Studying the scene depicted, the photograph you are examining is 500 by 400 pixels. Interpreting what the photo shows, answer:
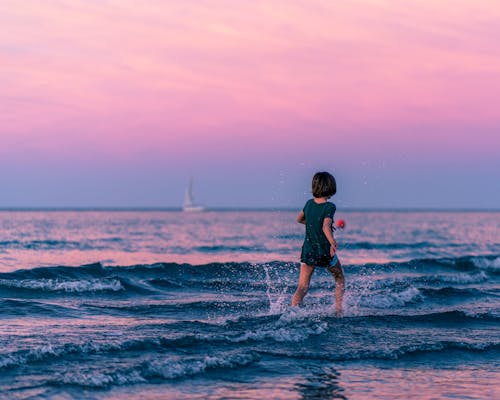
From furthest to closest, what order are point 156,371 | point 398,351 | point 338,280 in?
point 338,280, point 398,351, point 156,371

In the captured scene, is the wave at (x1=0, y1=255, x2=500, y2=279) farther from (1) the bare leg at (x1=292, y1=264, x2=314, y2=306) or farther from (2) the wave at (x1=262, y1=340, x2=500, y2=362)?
(2) the wave at (x1=262, y1=340, x2=500, y2=362)

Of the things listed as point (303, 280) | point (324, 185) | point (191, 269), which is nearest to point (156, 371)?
point (303, 280)

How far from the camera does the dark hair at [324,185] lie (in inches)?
371

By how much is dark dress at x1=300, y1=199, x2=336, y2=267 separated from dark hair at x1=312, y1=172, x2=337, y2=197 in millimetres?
148

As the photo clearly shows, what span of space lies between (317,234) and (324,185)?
2.22ft

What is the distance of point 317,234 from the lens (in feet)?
31.1

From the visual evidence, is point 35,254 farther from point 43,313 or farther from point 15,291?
point 43,313

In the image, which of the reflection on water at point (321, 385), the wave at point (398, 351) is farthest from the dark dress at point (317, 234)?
the reflection on water at point (321, 385)

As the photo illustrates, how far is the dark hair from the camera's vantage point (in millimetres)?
9430

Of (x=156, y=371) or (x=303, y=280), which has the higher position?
(x=303, y=280)

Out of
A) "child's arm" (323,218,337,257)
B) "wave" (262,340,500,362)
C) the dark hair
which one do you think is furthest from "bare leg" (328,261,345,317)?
"wave" (262,340,500,362)

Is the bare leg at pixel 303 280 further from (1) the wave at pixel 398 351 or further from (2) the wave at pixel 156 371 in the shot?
(2) the wave at pixel 156 371

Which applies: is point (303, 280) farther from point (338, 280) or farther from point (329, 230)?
point (329, 230)

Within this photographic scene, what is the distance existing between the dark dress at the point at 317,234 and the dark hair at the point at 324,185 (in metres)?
0.15
